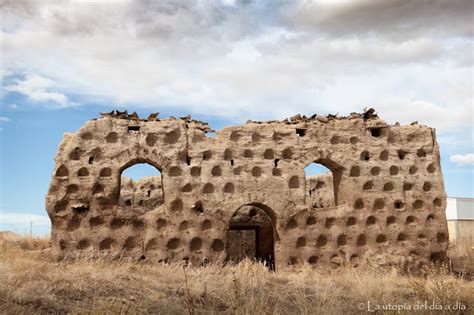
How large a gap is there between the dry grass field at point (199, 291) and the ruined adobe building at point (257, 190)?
88cm

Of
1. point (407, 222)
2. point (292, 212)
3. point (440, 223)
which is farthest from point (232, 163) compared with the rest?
point (440, 223)

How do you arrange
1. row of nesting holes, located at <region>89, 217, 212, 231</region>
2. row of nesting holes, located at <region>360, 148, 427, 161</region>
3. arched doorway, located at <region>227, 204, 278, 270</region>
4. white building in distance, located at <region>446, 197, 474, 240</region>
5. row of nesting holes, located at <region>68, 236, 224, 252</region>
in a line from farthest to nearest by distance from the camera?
white building in distance, located at <region>446, 197, 474, 240</region>
arched doorway, located at <region>227, 204, 278, 270</region>
row of nesting holes, located at <region>360, 148, 427, 161</region>
row of nesting holes, located at <region>89, 217, 212, 231</region>
row of nesting holes, located at <region>68, 236, 224, 252</region>

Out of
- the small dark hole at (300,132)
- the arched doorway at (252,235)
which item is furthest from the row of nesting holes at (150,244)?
the small dark hole at (300,132)

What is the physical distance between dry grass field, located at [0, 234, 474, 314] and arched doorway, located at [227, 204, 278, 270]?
119 inches

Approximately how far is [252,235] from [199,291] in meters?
11.4

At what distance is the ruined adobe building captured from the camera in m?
12.2

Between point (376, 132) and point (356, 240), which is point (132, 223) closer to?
point (356, 240)

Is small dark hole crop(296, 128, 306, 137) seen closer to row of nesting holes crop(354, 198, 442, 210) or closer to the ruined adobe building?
the ruined adobe building

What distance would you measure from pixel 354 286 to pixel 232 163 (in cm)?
449

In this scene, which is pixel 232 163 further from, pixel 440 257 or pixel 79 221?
pixel 440 257

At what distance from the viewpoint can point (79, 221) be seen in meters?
12.1

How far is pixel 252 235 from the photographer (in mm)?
19781

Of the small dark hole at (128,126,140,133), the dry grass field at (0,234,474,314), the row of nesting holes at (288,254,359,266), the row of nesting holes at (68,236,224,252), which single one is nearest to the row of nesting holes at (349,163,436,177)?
the row of nesting holes at (288,254,359,266)

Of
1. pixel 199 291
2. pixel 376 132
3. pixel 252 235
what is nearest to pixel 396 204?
pixel 376 132
